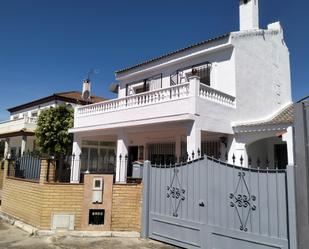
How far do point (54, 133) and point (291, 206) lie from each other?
16.1 meters

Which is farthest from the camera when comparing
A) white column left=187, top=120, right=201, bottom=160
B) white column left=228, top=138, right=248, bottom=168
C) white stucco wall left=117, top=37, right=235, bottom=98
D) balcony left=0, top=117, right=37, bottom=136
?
balcony left=0, top=117, right=37, bottom=136

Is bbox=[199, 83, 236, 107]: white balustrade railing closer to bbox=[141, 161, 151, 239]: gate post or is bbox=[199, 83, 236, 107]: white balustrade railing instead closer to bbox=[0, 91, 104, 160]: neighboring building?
bbox=[141, 161, 151, 239]: gate post

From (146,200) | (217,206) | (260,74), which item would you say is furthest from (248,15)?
(217,206)

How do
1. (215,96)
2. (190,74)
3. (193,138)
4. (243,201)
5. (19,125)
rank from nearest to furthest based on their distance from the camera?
(243,201) < (193,138) < (215,96) < (190,74) < (19,125)

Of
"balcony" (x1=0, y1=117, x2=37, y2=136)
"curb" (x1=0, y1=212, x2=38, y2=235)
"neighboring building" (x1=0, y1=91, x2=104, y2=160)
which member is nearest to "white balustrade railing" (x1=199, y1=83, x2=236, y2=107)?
"curb" (x1=0, y1=212, x2=38, y2=235)

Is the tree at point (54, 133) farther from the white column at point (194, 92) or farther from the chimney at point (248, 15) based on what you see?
the chimney at point (248, 15)

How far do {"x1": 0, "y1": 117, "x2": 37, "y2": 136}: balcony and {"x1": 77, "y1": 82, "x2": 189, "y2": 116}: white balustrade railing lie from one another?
11241 millimetres

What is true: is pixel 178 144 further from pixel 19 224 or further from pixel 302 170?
pixel 302 170

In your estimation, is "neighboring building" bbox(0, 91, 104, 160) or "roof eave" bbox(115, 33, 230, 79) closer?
"roof eave" bbox(115, 33, 230, 79)

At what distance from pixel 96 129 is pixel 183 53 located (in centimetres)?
566

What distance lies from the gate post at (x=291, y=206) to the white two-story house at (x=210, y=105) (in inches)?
199

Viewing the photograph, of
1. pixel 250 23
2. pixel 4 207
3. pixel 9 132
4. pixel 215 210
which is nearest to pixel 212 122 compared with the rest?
pixel 215 210

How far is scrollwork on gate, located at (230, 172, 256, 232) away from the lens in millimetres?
5574

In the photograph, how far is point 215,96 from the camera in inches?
451
